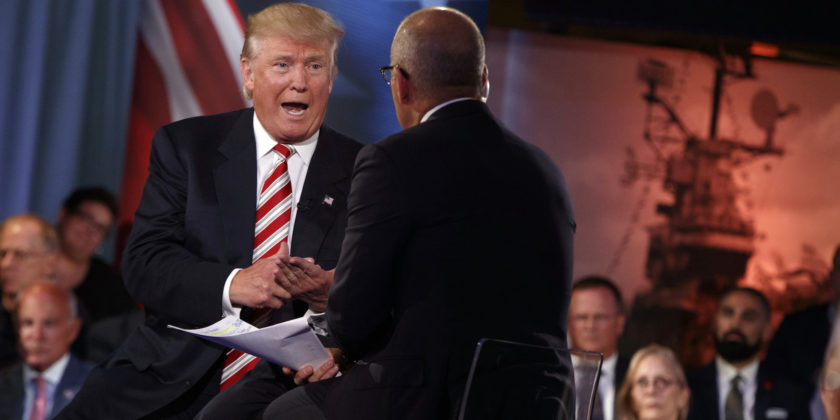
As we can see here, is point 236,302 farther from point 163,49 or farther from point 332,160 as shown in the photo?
point 163,49

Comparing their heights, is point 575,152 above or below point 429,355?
above

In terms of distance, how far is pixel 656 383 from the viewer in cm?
503

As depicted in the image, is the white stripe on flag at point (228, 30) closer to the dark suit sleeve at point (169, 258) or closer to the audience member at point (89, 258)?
the audience member at point (89, 258)

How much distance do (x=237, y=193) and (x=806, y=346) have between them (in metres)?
4.04

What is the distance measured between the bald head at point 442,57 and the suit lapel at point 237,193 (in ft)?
1.91

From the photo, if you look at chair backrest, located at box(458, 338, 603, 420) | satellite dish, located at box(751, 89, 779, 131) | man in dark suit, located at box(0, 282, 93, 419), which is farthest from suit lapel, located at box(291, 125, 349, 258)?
satellite dish, located at box(751, 89, 779, 131)

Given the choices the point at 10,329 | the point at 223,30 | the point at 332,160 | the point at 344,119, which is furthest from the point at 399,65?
the point at 10,329

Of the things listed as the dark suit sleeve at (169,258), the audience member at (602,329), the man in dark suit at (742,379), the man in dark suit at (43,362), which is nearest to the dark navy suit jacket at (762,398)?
the man in dark suit at (742,379)

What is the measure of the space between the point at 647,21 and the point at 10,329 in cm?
380

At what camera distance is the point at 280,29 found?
2467 mm

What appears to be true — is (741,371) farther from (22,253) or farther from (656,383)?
(22,253)

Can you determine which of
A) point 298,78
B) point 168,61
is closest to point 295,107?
point 298,78

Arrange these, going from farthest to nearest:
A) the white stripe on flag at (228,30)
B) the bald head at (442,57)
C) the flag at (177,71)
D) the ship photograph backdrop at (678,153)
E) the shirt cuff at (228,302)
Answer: the ship photograph backdrop at (678,153), the flag at (177,71), the white stripe on flag at (228,30), the shirt cuff at (228,302), the bald head at (442,57)

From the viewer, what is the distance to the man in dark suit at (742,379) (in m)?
5.19
